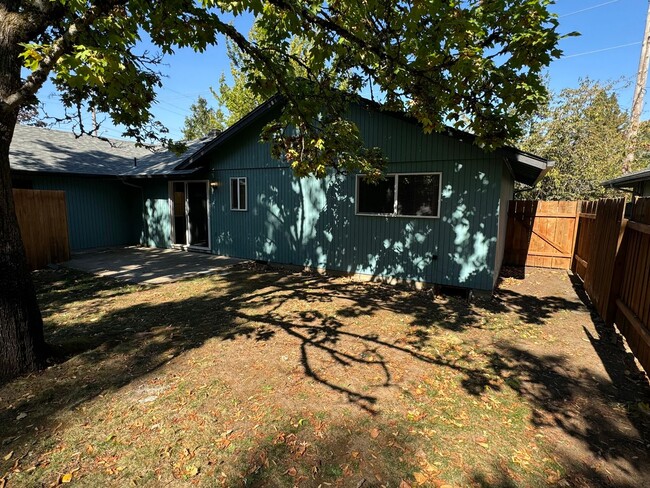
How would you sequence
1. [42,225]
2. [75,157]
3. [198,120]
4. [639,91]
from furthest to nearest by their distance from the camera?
[198,120] → [639,91] → [75,157] → [42,225]

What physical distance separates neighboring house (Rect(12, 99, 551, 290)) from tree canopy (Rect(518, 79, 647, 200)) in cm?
792

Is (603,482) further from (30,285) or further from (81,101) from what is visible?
(81,101)

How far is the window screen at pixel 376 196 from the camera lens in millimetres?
7668

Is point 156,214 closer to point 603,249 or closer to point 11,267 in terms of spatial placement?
point 11,267

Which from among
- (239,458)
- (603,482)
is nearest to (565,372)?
(603,482)

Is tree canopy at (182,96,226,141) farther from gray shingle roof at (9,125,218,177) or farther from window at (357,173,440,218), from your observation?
window at (357,173,440,218)

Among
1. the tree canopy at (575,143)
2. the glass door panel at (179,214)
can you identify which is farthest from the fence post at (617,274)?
the glass door panel at (179,214)

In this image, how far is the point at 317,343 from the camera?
178 inches

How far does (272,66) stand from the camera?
4621 mm

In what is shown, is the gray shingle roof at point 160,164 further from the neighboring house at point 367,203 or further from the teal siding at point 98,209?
the teal siding at point 98,209

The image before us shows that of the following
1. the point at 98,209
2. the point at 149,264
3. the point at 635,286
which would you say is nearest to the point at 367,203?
the point at 635,286

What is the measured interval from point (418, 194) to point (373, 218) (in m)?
1.16

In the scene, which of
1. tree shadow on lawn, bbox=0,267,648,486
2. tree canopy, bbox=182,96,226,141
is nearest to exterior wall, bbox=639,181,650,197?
tree shadow on lawn, bbox=0,267,648,486

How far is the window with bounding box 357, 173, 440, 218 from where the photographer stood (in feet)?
23.6
